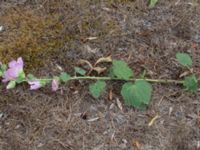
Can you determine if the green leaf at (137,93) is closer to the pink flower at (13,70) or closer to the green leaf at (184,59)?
the green leaf at (184,59)

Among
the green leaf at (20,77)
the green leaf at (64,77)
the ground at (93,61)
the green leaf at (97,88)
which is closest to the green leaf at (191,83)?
the ground at (93,61)

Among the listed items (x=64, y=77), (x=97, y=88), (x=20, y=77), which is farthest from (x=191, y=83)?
(x=20, y=77)

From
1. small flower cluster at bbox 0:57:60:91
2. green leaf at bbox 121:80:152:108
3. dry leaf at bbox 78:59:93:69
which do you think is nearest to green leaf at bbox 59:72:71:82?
small flower cluster at bbox 0:57:60:91

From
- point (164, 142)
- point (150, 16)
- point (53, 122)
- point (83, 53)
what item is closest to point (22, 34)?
point (83, 53)

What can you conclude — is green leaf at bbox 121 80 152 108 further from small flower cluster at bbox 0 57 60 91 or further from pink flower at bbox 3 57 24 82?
pink flower at bbox 3 57 24 82

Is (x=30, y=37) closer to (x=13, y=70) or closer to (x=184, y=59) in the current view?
(x=13, y=70)

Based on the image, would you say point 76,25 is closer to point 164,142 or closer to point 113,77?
point 113,77
